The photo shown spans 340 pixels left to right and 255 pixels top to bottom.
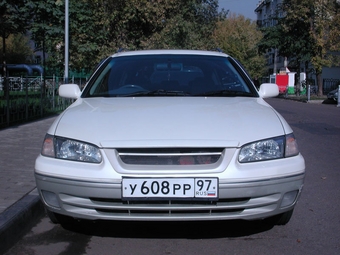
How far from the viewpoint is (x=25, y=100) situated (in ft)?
43.0

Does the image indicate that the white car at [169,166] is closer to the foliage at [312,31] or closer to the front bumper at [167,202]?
the front bumper at [167,202]

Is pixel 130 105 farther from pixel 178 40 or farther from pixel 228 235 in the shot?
pixel 178 40

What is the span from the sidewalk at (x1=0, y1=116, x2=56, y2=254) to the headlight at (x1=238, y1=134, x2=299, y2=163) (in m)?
1.90

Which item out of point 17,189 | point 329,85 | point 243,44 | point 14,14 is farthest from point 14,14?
point 243,44

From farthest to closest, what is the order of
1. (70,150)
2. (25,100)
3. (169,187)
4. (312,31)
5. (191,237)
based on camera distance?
(312,31)
(25,100)
(191,237)
(70,150)
(169,187)

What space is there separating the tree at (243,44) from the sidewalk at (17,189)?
57547mm

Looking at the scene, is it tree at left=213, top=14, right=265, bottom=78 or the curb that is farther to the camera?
tree at left=213, top=14, right=265, bottom=78

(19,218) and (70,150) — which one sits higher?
(70,150)

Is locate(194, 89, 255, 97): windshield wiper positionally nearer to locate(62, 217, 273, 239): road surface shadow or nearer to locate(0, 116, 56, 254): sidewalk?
locate(62, 217, 273, 239): road surface shadow

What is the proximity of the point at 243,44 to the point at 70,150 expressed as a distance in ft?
211

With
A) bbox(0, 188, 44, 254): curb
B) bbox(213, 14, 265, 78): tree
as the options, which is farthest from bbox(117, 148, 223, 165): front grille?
bbox(213, 14, 265, 78): tree

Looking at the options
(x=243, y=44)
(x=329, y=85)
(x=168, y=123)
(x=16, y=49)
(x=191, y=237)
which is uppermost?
(x=243, y=44)

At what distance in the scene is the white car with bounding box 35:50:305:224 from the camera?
3.45 m

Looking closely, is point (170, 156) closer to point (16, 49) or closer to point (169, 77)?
point (169, 77)
